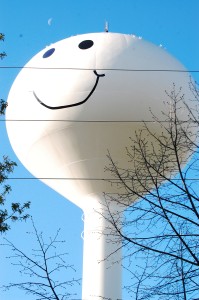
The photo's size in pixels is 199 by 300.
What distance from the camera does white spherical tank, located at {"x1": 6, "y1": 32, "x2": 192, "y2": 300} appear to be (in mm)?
10125

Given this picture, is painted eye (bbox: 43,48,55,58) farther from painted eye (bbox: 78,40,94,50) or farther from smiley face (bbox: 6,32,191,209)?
painted eye (bbox: 78,40,94,50)

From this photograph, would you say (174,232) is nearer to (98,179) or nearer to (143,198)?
(143,198)

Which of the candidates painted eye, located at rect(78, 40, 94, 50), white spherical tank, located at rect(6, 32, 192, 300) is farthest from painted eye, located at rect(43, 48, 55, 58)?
painted eye, located at rect(78, 40, 94, 50)

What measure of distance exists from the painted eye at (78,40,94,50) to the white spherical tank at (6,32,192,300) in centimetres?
1

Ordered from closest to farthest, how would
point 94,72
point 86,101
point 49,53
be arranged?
1. point 86,101
2. point 94,72
3. point 49,53

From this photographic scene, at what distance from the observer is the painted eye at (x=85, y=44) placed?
10.7 m

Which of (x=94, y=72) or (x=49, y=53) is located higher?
(x=49, y=53)

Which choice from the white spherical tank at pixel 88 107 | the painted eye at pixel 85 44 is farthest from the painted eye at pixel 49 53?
the painted eye at pixel 85 44

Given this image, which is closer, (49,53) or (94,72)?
(94,72)

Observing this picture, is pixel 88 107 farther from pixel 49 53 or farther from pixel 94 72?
pixel 49 53

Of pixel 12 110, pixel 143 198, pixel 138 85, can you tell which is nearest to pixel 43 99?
pixel 12 110

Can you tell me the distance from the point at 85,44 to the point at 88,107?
139cm

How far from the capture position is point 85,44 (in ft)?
35.5

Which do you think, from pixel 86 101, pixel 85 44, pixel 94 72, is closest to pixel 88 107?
pixel 86 101
